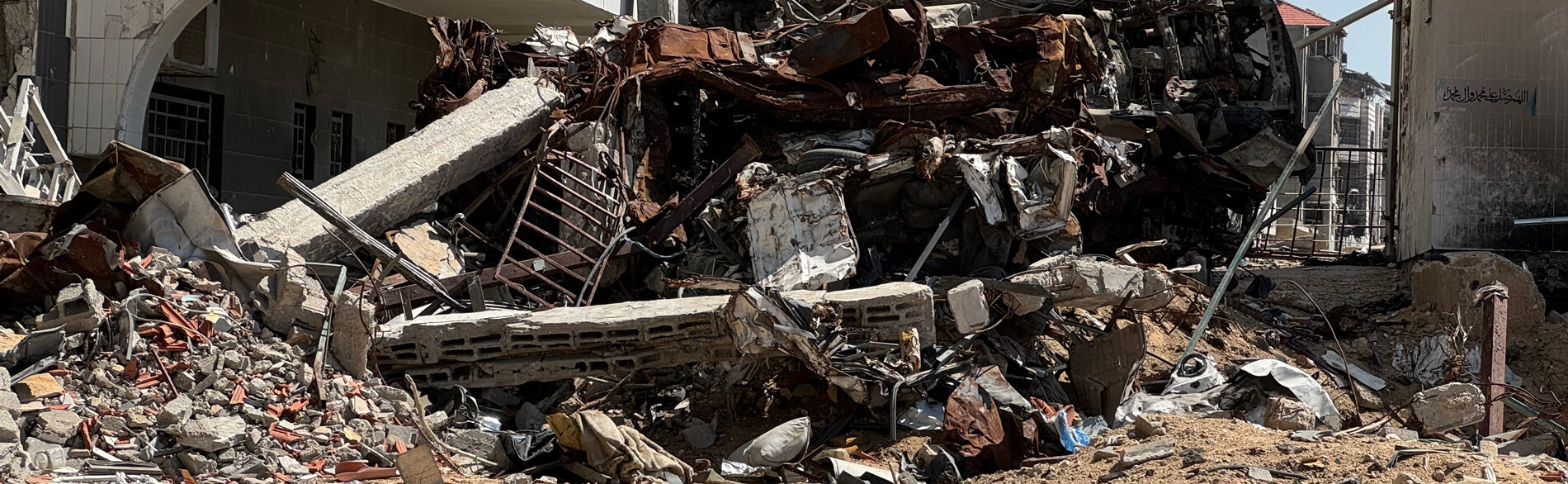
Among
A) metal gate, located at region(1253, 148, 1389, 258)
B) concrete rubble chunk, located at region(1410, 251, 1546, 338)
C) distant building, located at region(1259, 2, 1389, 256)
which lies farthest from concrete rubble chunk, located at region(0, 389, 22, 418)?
metal gate, located at region(1253, 148, 1389, 258)

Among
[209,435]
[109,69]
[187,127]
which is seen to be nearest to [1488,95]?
[209,435]

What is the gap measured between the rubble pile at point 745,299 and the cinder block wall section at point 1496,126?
78cm

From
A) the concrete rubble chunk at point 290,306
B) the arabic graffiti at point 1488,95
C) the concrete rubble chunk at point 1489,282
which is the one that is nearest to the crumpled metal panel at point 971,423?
the concrete rubble chunk at point 290,306

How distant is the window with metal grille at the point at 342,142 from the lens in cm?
1491

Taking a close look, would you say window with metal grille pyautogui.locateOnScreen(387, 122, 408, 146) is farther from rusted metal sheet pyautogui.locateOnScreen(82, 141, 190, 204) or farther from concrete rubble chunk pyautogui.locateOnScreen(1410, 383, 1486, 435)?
concrete rubble chunk pyautogui.locateOnScreen(1410, 383, 1486, 435)

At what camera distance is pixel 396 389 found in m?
7.11

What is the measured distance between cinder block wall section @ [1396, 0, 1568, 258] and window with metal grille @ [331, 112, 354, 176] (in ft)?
35.9

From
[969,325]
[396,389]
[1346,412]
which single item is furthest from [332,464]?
[1346,412]

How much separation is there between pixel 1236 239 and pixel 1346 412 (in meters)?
3.43

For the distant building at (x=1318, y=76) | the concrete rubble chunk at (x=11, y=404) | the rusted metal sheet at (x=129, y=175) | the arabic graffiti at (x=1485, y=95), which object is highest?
the distant building at (x=1318, y=76)

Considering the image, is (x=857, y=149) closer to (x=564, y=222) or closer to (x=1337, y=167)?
(x=564, y=222)

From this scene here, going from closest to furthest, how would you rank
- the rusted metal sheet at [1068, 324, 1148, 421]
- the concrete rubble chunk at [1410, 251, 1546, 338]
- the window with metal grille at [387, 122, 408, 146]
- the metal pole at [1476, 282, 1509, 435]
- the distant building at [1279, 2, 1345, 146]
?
the metal pole at [1476, 282, 1509, 435] → the rusted metal sheet at [1068, 324, 1148, 421] → the concrete rubble chunk at [1410, 251, 1546, 338] → the window with metal grille at [387, 122, 408, 146] → the distant building at [1279, 2, 1345, 146]

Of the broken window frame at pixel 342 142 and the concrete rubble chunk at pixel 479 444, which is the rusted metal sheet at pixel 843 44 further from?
the broken window frame at pixel 342 142

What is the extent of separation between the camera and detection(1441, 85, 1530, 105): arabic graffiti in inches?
416
